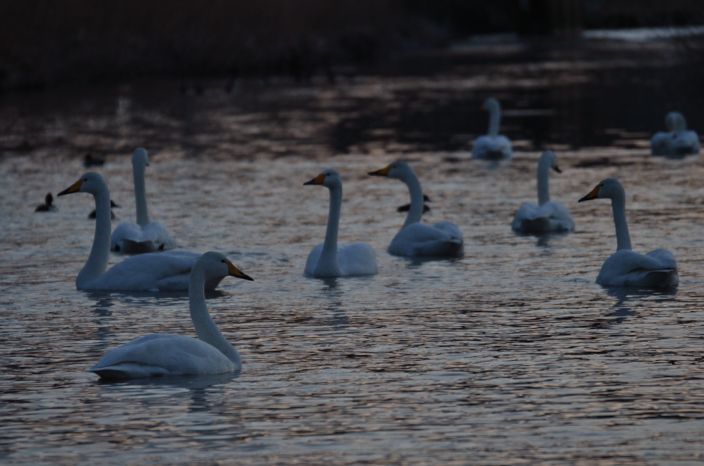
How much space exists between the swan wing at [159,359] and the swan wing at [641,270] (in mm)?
4315

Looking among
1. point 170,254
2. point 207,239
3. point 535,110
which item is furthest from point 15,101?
point 170,254

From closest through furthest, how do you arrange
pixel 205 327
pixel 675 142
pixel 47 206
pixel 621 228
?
pixel 205 327, pixel 621 228, pixel 47 206, pixel 675 142

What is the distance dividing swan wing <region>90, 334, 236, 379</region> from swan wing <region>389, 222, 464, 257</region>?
18.2ft

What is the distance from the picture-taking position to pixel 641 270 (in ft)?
44.5

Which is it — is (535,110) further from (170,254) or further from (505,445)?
(505,445)

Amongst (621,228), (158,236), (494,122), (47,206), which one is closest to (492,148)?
(494,122)

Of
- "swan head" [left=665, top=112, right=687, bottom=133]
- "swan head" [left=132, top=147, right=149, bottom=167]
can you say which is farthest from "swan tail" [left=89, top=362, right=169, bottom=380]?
"swan head" [left=665, top=112, right=687, bottom=133]

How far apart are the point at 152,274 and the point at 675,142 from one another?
13.3 meters

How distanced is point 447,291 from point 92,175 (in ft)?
11.1

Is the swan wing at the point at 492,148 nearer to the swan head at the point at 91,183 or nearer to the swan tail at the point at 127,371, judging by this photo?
the swan head at the point at 91,183

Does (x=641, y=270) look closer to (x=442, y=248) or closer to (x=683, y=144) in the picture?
(x=442, y=248)

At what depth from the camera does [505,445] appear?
8.64 metres

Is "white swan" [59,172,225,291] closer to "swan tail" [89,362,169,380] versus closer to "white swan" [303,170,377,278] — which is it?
"white swan" [303,170,377,278]

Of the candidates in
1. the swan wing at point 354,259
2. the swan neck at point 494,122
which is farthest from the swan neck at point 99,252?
the swan neck at point 494,122
